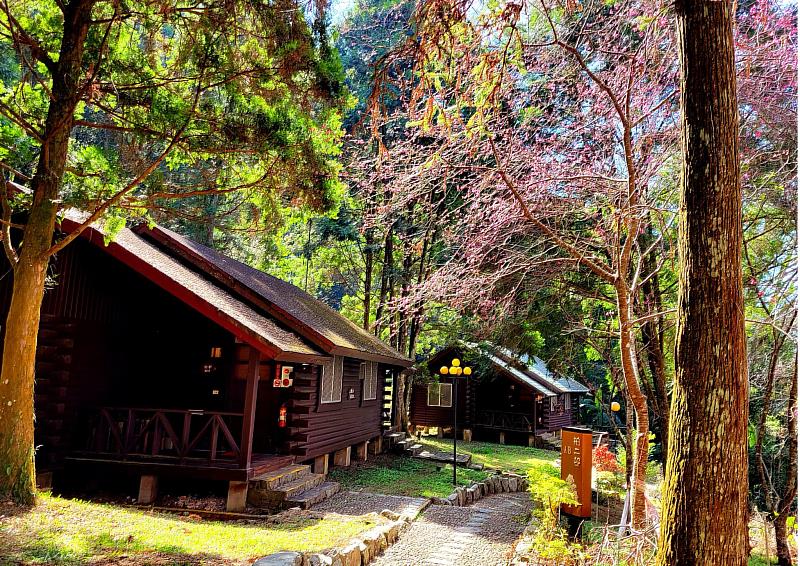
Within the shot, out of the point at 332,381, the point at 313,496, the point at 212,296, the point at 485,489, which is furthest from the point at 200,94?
the point at 485,489

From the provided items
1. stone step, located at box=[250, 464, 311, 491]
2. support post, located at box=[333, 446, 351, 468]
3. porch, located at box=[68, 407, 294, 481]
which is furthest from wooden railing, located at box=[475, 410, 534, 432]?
porch, located at box=[68, 407, 294, 481]

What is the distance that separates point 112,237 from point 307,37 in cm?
442

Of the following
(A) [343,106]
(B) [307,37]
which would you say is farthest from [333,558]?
(B) [307,37]

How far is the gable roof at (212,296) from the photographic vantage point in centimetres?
976

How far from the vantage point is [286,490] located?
32.6ft

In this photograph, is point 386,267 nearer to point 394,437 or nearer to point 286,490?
point 394,437

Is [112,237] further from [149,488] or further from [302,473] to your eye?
[302,473]

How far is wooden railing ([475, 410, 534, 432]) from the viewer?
26.7 m

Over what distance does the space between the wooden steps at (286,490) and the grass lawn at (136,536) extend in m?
1.10

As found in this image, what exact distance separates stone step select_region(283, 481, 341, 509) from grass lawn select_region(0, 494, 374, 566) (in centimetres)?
113

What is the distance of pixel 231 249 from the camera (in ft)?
101

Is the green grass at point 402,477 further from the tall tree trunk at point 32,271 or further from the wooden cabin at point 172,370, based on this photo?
the tall tree trunk at point 32,271

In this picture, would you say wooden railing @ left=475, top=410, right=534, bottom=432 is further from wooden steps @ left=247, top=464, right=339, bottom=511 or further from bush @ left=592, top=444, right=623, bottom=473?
wooden steps @ left=247, top=464, right=339, bottom=511

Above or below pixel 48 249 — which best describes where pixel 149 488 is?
below
